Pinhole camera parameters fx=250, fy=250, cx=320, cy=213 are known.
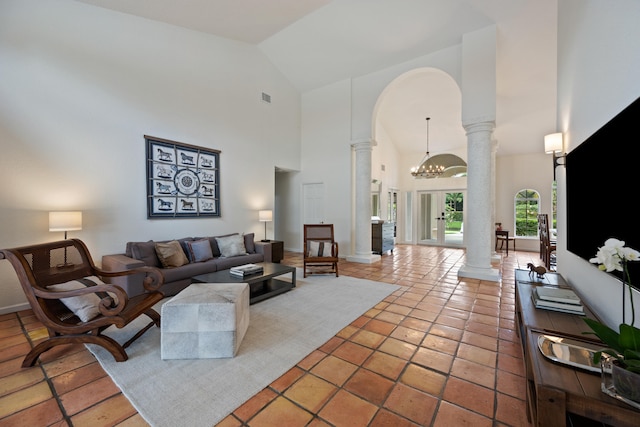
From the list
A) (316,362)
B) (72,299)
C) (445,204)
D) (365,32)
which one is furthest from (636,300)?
Result: (445,204)

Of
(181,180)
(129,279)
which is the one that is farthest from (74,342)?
(181,180)

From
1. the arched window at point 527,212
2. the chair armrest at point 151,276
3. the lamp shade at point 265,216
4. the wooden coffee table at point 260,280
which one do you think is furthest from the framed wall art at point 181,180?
the arched window at point 527,212

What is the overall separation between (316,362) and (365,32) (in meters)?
5.46

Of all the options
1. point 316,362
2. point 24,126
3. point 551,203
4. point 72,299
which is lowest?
point 316,362

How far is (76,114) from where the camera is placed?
3.37 m

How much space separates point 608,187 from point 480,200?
2843mm

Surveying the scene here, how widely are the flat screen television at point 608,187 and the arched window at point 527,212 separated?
258 inches

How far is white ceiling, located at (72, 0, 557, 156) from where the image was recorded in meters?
3.86

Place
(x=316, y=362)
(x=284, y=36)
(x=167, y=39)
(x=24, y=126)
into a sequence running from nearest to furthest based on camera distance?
(x=316, y=362), (x=24, y=126), (x=167, y=39), (x=284, y=36)

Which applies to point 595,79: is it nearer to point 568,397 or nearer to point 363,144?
point 568,397

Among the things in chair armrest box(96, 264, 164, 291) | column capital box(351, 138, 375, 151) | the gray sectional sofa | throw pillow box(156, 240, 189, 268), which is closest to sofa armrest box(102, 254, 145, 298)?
the gray sectional sofa

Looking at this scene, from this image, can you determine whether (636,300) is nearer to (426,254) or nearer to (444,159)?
(426,254)

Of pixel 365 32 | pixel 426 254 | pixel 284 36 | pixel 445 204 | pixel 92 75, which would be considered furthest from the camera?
pixel 445 204

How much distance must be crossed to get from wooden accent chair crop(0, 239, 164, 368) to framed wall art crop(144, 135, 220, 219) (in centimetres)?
199
